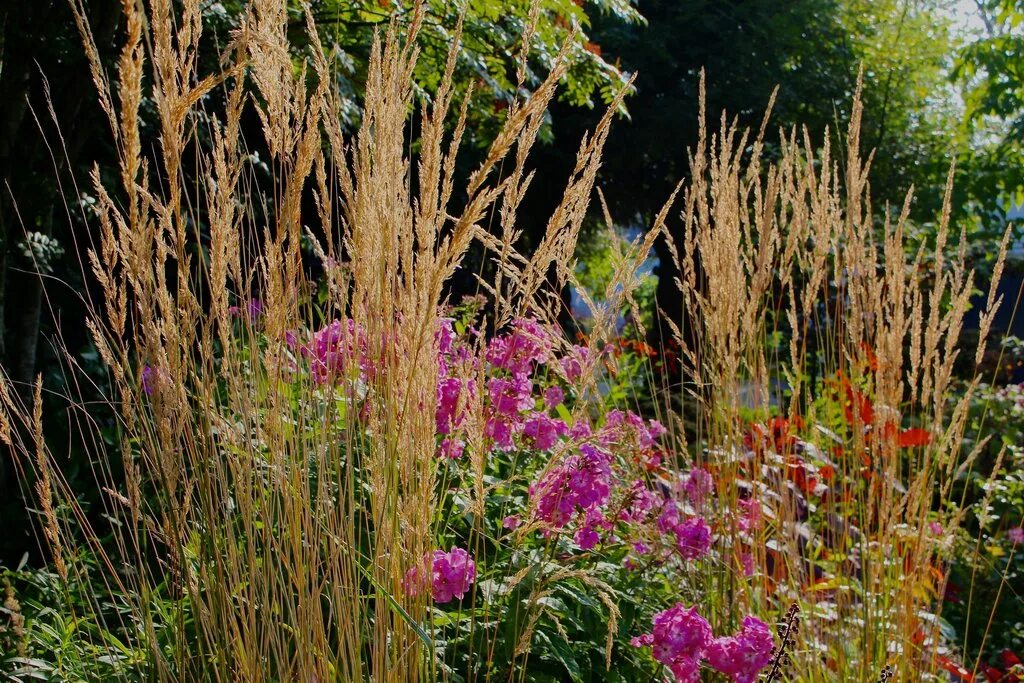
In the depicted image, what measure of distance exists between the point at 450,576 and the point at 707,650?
479 millimetres

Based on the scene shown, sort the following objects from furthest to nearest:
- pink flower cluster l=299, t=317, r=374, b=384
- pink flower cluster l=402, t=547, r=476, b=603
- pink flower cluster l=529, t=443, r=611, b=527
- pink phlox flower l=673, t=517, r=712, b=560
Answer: pink phlox flower l=673, t=517, r=712, b=560 → pink flower cluster l=529, t=443, r=611, b=527 → pink flower cluster l=402, t=547, r=476, b=603 → pink flower cluster l=299, t=317, r=374, b=384

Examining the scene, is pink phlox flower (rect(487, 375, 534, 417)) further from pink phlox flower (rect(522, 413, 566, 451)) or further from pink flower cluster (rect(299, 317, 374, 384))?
pink flower cluster (rect(299, 317, 374, 384))

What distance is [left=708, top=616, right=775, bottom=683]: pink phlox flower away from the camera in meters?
1.71

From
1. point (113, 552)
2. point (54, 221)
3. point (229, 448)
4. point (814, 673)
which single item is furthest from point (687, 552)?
point (54, 221)

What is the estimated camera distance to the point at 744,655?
1.72 m

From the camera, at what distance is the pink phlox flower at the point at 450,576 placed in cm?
169

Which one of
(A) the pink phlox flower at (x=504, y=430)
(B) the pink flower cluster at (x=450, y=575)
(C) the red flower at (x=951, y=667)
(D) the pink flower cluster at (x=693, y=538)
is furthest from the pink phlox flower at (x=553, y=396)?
(C) the red flower at (x=951, y=667)

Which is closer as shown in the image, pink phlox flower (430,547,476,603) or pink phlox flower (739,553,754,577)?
pink phlox flower (430,547,476,603)

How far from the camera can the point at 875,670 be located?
206 cm

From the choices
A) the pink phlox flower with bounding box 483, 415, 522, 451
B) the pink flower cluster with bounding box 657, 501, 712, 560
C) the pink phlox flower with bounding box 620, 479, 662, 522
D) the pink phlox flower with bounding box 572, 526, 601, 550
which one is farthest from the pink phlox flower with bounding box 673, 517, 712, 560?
the pink phlox flower with bounding box 483, 415, 522, 451

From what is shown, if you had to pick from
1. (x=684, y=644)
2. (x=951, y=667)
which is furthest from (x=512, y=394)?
(x=951, y=667)

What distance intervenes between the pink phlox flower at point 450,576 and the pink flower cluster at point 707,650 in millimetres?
372

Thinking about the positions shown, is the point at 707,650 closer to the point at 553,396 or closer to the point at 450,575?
the point at 450,575

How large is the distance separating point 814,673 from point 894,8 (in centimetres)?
942
